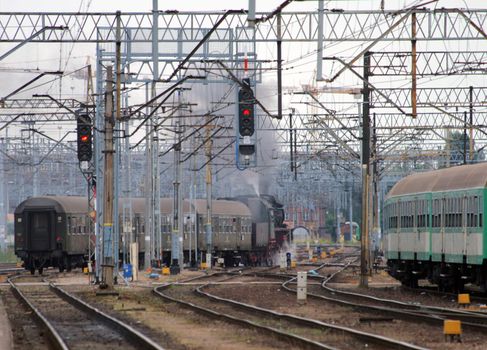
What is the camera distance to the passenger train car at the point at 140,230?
58250mm

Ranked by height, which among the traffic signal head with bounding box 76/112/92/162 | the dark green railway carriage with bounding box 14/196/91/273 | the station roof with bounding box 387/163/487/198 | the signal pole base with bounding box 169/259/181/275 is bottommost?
the signal pole base with bounding box 169/259/181/275

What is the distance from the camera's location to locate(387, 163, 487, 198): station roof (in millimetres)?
31375

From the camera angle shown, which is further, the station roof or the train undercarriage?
the train undercarriage

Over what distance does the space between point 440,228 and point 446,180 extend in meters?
1.40

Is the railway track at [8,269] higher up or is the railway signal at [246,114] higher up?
the railway signal at [246,114]

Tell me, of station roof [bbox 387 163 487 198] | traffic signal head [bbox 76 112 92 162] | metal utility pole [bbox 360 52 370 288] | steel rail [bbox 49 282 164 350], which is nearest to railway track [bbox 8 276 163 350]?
steel rail [bbox 49 282 164 350]

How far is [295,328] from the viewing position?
2230 cm

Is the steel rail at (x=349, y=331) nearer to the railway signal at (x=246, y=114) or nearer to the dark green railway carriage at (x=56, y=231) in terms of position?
the railway signal at (x=246, y=114)

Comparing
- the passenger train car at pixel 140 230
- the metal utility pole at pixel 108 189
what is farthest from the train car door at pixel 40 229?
the metal utility pole at pixel 108 189

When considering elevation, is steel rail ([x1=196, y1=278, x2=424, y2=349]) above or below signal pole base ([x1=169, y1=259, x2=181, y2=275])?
above

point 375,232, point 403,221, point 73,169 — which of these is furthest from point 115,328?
point 73,169

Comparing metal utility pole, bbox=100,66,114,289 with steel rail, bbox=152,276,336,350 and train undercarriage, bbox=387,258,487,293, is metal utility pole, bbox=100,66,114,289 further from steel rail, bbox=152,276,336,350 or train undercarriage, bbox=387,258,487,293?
train undercarriage, bbox=387,258,487,293

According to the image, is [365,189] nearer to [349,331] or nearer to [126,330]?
[126,330]

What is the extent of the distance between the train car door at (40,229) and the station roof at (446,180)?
69.9 ft
